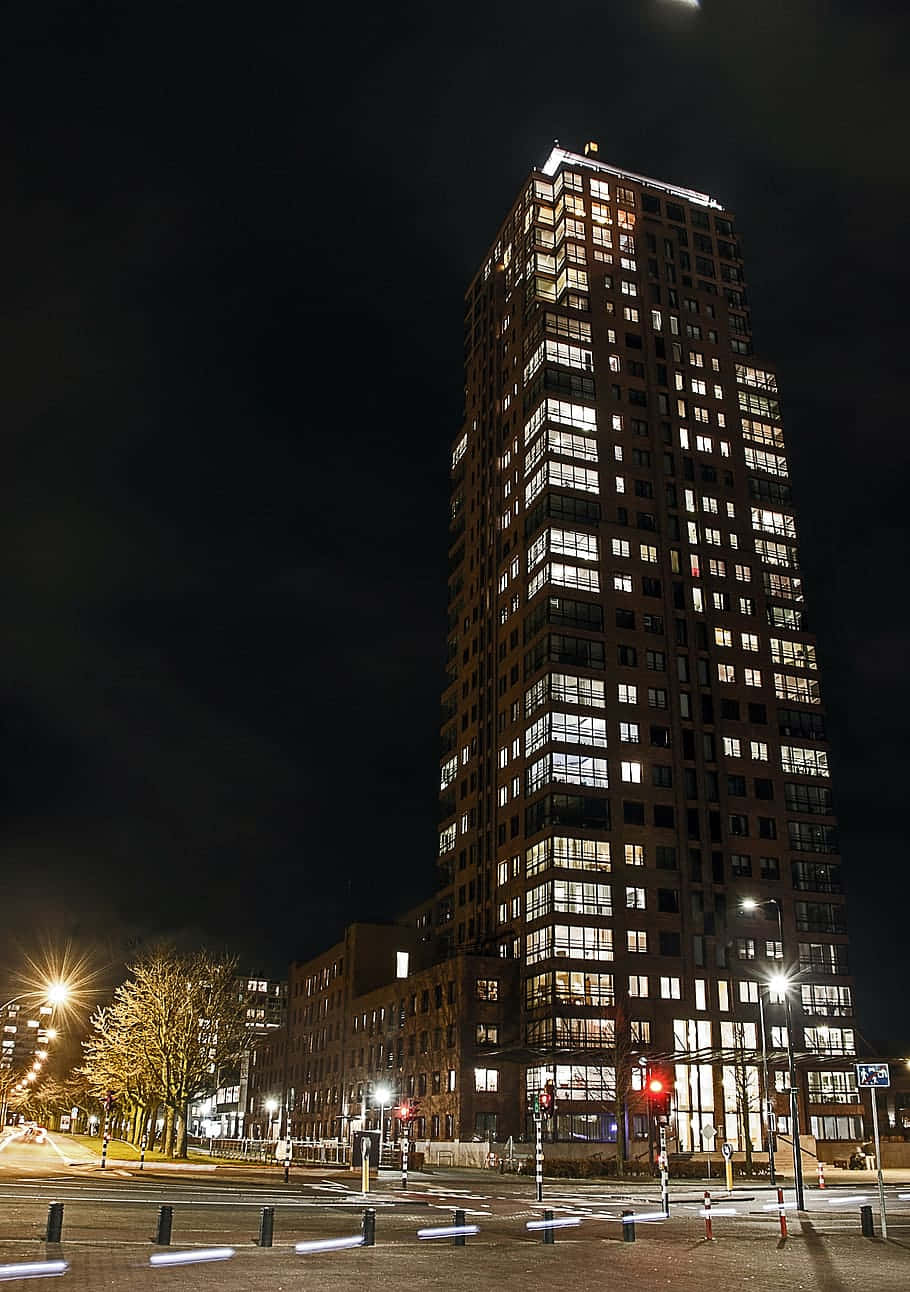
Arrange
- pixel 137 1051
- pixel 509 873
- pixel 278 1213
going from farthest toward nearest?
pixel 509 873 < pixel 137 1051 < pixel 278 1213

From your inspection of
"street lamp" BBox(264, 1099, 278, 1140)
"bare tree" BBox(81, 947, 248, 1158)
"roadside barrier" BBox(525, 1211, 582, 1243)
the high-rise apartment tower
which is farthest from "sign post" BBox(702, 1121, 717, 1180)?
"street lamp" BBox(264, 1099, 278, 1140)

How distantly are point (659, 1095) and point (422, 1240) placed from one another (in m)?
11.8

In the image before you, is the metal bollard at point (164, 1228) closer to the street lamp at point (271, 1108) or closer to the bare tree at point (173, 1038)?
the bare tree at point (173, 1038)

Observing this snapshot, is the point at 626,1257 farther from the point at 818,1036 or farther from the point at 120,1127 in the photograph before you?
the point at 120,1127

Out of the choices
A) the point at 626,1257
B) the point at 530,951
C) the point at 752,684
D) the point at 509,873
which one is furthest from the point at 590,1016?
the point at 626,1257

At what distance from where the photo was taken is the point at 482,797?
109 metres

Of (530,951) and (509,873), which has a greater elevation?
(509,873)

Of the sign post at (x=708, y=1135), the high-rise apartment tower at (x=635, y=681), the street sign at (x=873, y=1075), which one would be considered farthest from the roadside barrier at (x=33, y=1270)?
the sign post at (x=708, y=1135)

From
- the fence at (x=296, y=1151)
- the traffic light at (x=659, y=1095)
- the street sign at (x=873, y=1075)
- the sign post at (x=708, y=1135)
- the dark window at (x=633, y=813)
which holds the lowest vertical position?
the fence at (x=296, y=1151)

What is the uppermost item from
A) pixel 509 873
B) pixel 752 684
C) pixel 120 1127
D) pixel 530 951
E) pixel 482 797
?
pixel 752 684

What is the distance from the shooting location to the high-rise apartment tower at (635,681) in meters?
91.1

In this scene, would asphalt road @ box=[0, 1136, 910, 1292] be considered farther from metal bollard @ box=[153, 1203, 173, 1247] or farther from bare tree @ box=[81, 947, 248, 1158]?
bare tree @ box=[81, 947, 248, 1158]

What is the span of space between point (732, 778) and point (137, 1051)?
188 ft

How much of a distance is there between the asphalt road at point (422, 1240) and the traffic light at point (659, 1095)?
2.91m
